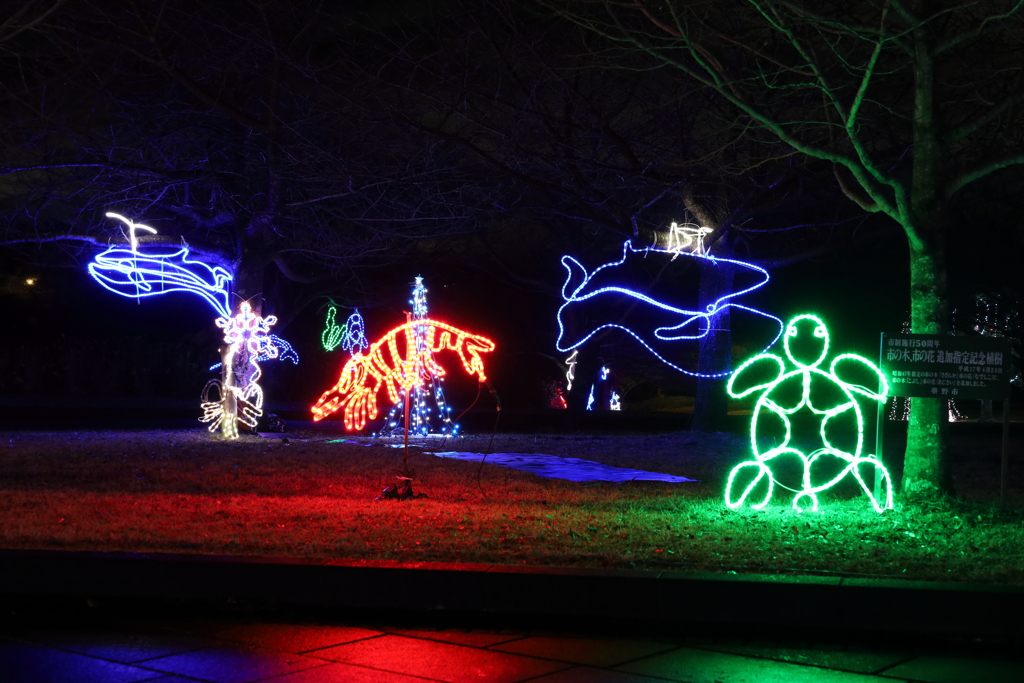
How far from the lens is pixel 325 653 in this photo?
602 cm

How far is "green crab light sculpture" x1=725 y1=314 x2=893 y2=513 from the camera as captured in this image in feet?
34.1

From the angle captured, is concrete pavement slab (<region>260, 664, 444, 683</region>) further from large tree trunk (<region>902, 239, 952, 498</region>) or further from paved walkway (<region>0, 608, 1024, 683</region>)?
large tree trunk (<region>902, 239, 952, 498</region>)

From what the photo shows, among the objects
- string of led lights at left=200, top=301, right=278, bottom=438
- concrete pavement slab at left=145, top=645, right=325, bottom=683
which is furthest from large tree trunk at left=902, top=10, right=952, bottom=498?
string of led lights at left=200, top=301, right=278, bottom=438

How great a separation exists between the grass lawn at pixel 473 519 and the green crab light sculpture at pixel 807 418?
34 cm

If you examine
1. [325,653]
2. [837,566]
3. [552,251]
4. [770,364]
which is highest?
[552,251]

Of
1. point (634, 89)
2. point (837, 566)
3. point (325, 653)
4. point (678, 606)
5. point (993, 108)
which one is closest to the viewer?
point (325, 653)

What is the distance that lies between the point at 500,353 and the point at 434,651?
90.1 ft

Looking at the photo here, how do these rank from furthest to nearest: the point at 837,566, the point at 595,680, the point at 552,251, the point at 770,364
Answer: the point at 770,364 → the point at 552,251 → the point at 837,566 → the point at 595,680

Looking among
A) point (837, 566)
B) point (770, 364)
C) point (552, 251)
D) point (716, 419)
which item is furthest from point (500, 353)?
point (837, 566)

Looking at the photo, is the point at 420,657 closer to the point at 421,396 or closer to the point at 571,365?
the point at 421,396

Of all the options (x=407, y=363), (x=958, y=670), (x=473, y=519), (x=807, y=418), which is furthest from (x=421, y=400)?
(x=958, y=670)

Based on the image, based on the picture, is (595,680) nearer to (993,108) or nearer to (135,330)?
(993,108)

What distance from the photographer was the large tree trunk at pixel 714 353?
66.8ft

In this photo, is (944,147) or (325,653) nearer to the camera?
(325,653)
